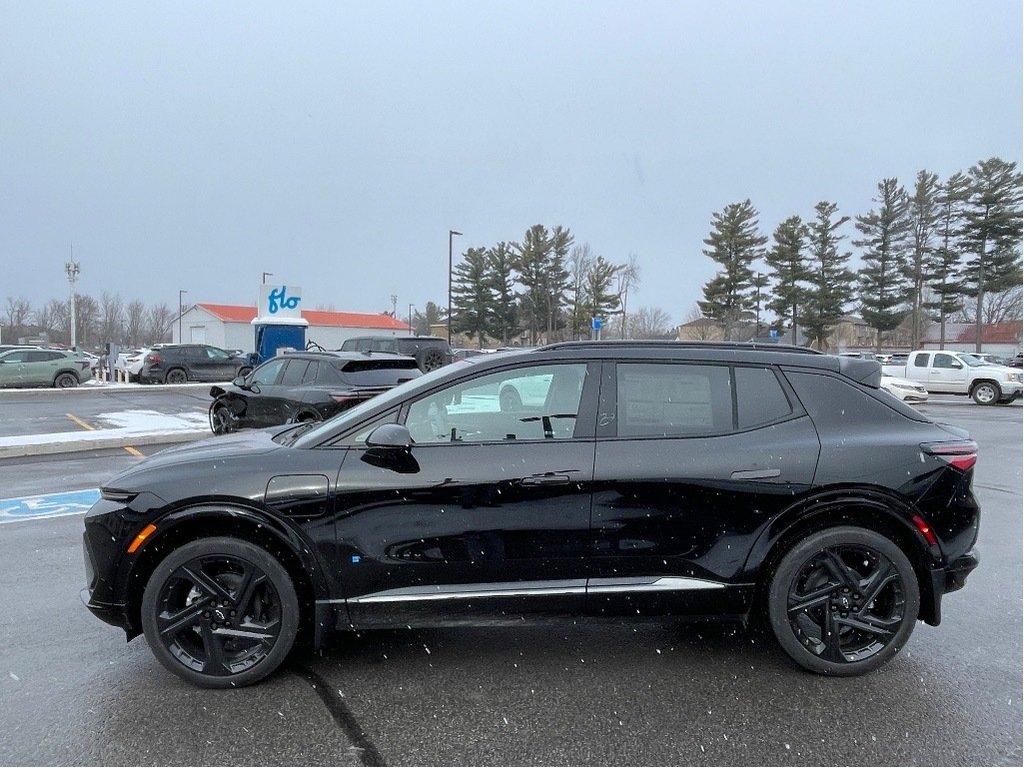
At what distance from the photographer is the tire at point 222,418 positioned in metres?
11.2

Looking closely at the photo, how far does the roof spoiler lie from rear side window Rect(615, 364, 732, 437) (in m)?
0.67

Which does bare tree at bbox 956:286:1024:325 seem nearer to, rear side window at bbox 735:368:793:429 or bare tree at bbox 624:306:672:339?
bare tree at bbox 624:306:672:339

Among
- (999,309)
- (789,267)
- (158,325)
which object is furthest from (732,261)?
(158,325)

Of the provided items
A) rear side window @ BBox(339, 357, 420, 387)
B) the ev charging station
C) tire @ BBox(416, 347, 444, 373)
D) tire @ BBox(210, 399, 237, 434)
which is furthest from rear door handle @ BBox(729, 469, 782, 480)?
the ev charging station

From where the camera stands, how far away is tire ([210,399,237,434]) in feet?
36.6

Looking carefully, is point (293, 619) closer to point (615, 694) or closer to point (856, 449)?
point (615, 694)

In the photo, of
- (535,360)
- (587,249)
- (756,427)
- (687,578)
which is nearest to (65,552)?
(535,360)

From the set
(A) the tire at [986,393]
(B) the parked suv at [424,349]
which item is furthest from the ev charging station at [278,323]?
(A) the tire at [986,393]

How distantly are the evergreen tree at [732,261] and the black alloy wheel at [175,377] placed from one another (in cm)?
3482

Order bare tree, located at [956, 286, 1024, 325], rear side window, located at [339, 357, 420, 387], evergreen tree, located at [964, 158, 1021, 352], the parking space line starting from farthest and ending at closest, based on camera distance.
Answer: bare tree, located at [956, 286, 1024, 325] < evergreen tree, located at [964, 158, 1021, 352] < the parking space line < rear side window, located at [339, 357, 420, 387]

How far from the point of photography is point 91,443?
11062 mm

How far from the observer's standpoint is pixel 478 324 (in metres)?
61.6

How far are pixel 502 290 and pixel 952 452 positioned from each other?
192 ft

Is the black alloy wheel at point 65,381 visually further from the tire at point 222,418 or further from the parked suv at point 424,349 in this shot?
the tire at point 222,418
